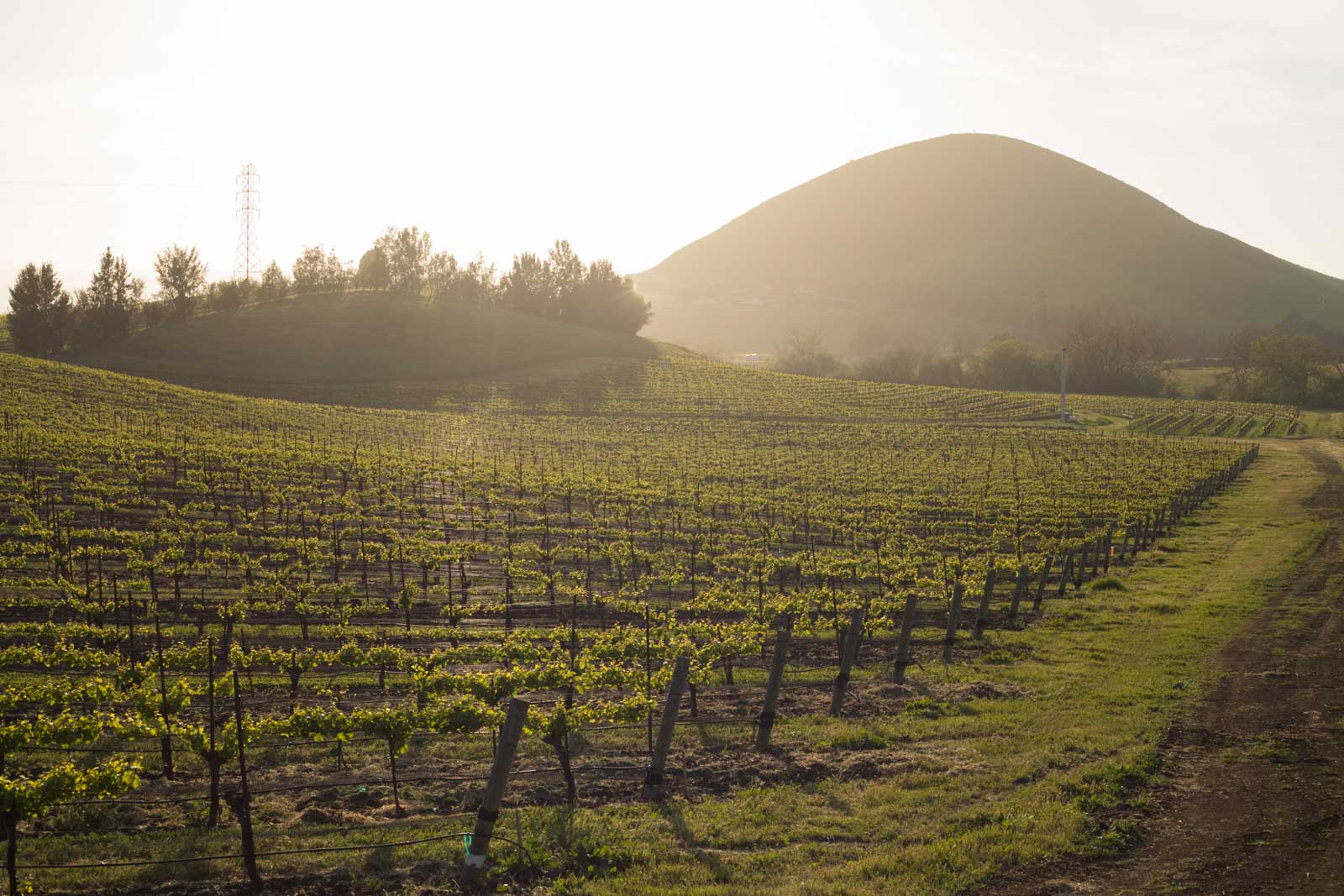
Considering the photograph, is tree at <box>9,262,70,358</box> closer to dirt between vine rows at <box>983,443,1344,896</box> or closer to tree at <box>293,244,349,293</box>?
tree at <box>293,244,349,293</box>

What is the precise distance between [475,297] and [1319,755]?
13838 centimetres

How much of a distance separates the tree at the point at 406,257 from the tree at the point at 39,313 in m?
48.7

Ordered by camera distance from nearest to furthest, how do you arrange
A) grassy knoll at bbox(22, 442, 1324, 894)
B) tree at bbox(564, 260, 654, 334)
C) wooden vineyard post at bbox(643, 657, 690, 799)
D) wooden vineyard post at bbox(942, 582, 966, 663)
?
grassy knoll at bbox(22, 442, 1324, 894) < wooden vineyard post at bbox(643, 657, 690, 799) < wooden vineyard post at bbox(942, 582, 966, 663) < tree at bbox(564, 260, 654, 334)

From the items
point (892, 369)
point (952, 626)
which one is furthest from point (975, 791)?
point (892, 369)

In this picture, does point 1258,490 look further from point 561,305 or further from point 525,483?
point 561,305

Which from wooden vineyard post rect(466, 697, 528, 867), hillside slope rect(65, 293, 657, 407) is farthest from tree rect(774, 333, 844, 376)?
wooden vineyard post rect(466, 697, 528, 867)

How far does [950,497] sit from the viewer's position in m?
45.9

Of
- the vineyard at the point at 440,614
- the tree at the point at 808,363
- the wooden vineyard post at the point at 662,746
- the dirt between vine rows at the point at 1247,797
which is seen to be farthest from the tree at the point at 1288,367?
the wooden vineyard post at the point at 662,746

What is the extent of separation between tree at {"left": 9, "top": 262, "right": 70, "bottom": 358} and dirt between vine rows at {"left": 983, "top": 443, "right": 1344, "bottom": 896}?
10735 centimetres

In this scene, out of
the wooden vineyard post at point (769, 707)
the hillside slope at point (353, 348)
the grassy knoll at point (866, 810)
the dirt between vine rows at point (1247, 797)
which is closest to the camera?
the dirt between vine rows at point (1247, 797)

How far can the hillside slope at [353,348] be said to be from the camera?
9112cm

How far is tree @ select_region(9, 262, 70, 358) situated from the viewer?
9669cm

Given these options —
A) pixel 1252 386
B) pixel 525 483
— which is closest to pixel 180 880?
pixel 525 483

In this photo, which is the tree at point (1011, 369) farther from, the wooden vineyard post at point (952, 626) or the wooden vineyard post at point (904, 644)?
the wooden vineyard post at point (904, 644)
